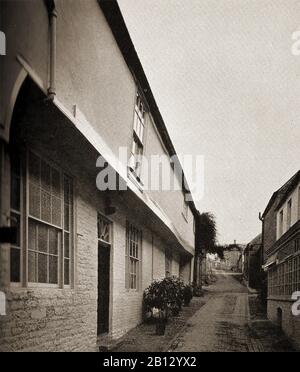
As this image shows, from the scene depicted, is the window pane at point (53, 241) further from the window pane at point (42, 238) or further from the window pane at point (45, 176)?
the window pane at point (45, 176)

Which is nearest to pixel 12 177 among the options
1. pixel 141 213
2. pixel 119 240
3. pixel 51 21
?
pixel 51 21

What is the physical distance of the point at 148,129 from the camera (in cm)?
1220

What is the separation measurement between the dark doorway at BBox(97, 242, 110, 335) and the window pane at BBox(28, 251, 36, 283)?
337 cm

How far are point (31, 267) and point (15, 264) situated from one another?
428 mm

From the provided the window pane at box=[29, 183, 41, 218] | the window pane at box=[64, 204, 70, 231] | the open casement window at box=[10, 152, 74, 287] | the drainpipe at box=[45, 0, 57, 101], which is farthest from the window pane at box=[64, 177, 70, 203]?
the drainpipe at box=[45, 0, 57, 101]

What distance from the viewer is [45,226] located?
229 inches

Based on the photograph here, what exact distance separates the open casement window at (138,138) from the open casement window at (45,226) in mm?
3658

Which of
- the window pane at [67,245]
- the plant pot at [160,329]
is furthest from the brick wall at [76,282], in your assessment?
the plant pot at [160,329]

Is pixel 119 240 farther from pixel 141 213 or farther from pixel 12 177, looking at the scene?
pixel 12 177

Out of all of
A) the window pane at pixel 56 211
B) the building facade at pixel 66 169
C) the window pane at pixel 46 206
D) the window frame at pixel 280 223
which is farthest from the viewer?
the window frame at pixel 280 223

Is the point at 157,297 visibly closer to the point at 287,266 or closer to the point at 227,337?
the point at 227,337

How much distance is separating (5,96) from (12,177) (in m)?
1.09

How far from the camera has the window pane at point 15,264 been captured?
189 inches

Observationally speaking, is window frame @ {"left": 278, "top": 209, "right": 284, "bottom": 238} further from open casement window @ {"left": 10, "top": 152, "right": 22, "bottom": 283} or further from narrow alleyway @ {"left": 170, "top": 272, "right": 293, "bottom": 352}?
open casement window @ {"left": 10, "top": 152, "right": 22, "bottom": 283}
